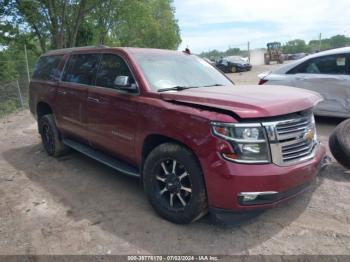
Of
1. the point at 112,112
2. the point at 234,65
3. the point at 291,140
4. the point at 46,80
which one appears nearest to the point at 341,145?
the point at 291,140

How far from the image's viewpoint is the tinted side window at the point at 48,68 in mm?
6152

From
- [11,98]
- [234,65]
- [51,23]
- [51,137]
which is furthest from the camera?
[234,65]

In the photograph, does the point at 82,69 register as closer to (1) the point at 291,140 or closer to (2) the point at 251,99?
(2) the point at 251,99

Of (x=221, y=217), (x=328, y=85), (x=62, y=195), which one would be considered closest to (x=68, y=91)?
(x=62, y=195)

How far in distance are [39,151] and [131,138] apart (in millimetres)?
3545

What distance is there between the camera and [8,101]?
13852 millimetres

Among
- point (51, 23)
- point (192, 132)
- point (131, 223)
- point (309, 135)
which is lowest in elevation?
point (131, 223)

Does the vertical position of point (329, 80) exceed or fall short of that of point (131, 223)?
it exceeds it

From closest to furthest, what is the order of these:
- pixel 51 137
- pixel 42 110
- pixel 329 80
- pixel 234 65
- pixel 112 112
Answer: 1. pixel 112 112
2. pixel 51 137
3. pixel 42 110
4. pixel 329 80
5. pixel 234 65

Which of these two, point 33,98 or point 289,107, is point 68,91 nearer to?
point 33,98

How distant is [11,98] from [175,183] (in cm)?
1250

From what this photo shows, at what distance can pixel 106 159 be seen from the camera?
4867 mm

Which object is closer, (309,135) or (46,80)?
(309,135)

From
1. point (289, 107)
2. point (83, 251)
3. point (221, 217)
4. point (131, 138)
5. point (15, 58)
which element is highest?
point (15, 58)
